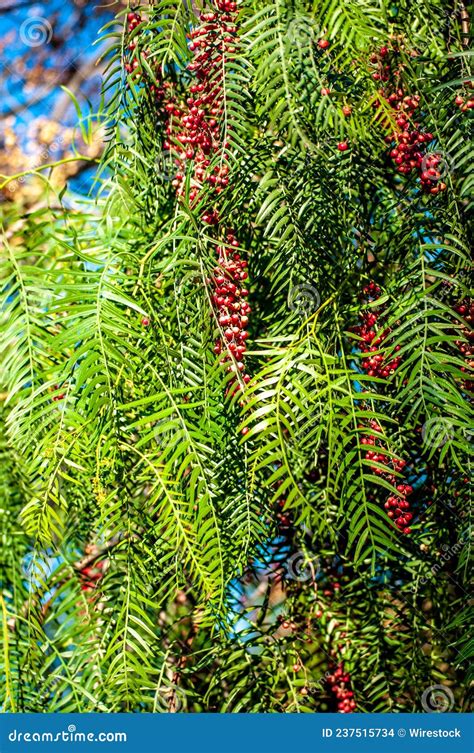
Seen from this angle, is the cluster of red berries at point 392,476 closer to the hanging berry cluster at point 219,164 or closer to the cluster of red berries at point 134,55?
the hanging berry cluster at point 219,164

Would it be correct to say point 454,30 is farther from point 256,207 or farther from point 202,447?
point 202,447

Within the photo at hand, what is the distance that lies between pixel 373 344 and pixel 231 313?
0.45ft

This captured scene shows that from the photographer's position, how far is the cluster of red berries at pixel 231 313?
26.7 inches

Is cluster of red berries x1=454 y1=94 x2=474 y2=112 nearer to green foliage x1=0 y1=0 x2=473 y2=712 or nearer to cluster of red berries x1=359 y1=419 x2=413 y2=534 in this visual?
green foliage x1=0 y1=0 x2=473 y2=712

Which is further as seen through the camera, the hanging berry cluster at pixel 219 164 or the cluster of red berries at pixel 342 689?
the cluster of red berries at pixel 342 689

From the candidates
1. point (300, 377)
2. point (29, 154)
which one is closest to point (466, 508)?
point (300, 377)

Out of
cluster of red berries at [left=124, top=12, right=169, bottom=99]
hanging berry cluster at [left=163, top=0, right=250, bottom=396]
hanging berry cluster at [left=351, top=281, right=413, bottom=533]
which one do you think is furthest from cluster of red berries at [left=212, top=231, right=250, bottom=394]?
cluster of red berries at [left=124, top=12, right=169, bottom=99]

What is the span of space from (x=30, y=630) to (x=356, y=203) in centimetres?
53

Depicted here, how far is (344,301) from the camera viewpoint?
0.80 metres

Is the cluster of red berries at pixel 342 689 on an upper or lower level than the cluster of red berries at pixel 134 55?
lower

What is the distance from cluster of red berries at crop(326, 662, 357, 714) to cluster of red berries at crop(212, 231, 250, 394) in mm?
388

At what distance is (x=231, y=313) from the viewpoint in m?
0.69

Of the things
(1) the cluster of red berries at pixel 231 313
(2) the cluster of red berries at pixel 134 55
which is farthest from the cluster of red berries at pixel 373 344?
(2) the cluster of red berries at pixel 134 55

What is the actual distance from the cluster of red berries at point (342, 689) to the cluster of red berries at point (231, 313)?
0.39 m
